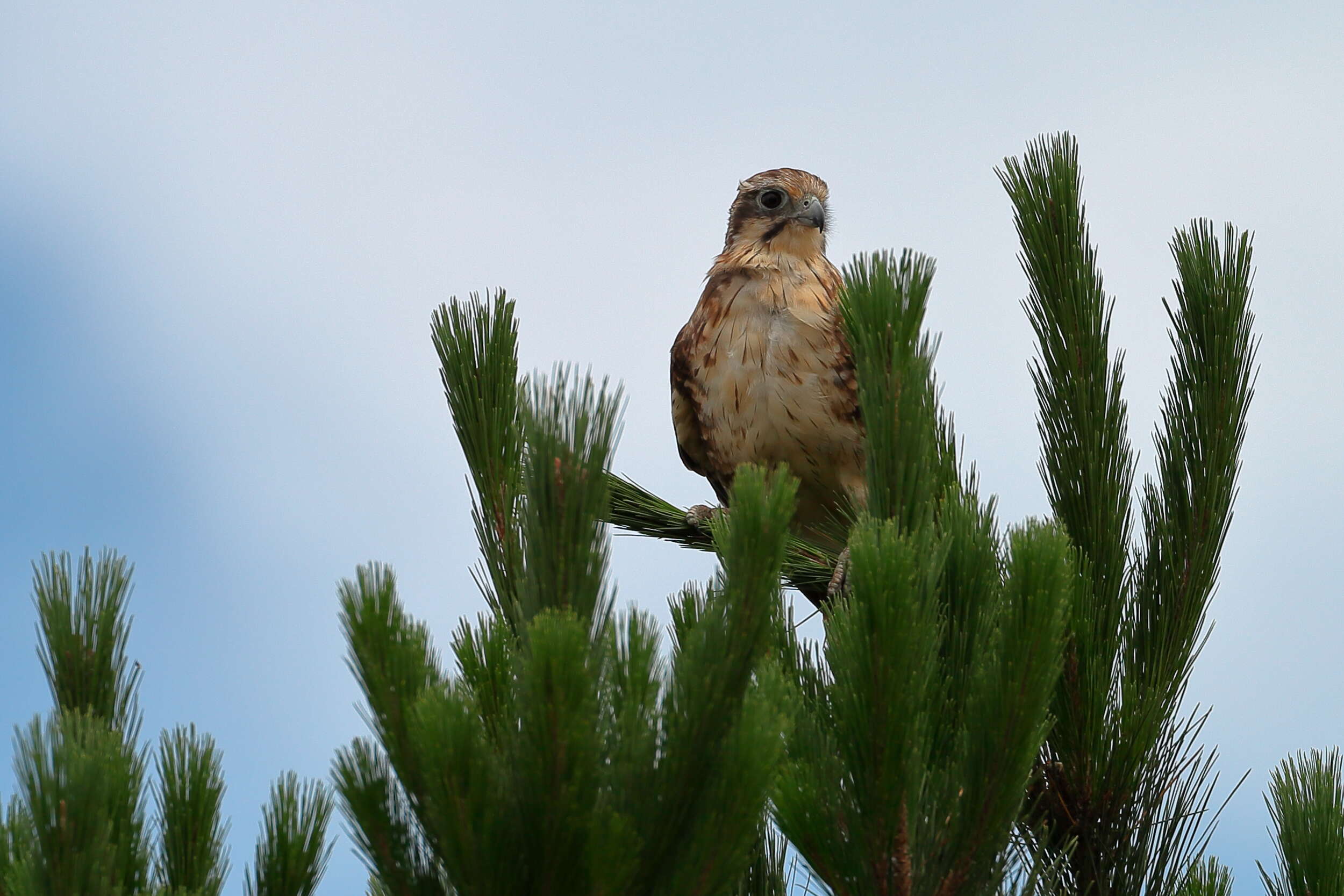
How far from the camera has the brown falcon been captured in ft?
15.3

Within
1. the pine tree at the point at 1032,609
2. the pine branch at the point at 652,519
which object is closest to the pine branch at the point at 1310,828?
the pine tree at the point at 1032,609

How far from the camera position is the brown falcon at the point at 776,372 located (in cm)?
465

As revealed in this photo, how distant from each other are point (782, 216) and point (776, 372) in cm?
99

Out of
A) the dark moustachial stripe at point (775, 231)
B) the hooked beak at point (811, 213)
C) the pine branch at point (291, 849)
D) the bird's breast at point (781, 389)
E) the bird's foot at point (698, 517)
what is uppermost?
the hooked beak at point (811, 213)

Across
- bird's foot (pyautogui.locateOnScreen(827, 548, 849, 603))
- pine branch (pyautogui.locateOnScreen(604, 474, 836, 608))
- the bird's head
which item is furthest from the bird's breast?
bird's foot (pyautogui.locateOnScreen(827, 548, 849, 603))

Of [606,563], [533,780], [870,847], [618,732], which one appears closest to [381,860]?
[533,780]

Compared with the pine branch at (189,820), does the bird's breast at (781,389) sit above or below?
above

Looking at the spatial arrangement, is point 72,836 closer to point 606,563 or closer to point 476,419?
point 606,563

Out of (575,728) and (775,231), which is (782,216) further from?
(575,728)

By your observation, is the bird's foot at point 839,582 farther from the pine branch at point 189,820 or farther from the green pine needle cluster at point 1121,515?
the pine branch at point 189,820

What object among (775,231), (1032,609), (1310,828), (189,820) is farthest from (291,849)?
(775,231)

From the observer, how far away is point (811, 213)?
17.6 feet

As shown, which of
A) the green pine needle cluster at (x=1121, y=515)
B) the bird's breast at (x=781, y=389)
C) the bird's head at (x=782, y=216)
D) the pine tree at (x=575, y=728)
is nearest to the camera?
the pine tree at (x=575, y=728)

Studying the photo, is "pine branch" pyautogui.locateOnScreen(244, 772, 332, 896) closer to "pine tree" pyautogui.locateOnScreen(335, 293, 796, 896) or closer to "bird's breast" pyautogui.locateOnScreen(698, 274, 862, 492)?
"pine tree" pyautogui.locateOnScreen(335, 293, 796, 896)
